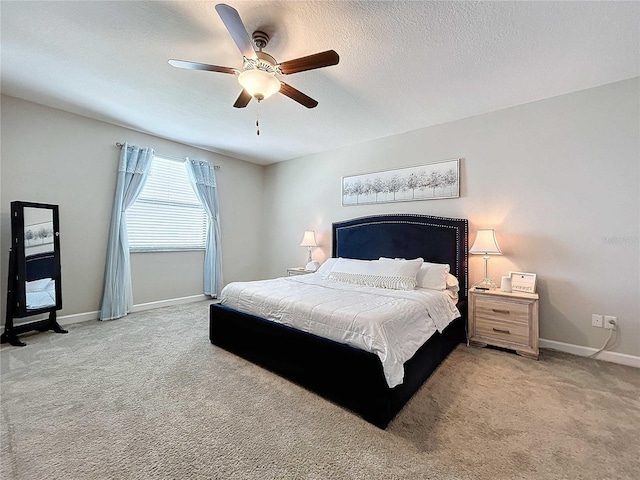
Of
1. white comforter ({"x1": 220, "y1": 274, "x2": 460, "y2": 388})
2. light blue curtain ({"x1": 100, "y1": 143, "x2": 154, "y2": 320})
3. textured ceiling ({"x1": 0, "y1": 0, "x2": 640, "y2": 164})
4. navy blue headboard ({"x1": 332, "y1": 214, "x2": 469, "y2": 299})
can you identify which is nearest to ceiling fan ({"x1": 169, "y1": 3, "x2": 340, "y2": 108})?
textured ceiling ({"x1": 0, "y1": 0, "x2": 640, "y2": 164})

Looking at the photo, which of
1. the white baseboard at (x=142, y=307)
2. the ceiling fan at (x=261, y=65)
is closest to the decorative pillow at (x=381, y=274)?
the ceiling fan at (x=261, y=65)

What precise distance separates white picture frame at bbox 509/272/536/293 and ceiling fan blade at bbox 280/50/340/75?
2781mm

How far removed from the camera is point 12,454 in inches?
56.2

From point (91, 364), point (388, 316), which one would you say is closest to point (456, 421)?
point (388, 316)

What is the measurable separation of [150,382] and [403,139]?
396 centimetres

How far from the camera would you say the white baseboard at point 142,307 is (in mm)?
3485

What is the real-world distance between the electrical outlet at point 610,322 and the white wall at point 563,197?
5cm

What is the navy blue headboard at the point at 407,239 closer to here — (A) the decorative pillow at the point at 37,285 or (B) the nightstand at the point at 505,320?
(B) the nightstand at the point at 505,320

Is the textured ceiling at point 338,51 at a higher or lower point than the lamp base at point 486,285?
higher

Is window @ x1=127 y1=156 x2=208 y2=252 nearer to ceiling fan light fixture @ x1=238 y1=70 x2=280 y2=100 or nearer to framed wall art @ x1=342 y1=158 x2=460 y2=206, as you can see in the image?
framed wall art @ x1=342 y1=158 x2=460 y2=206

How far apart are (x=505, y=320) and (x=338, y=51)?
9.66ft

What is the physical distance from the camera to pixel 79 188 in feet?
11.8

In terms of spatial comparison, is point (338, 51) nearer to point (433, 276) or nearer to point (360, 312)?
point (360, 312)

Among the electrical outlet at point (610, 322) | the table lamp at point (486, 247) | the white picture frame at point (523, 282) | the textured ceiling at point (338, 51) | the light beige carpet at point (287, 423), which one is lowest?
the light beige carpet at point (287, 423)
